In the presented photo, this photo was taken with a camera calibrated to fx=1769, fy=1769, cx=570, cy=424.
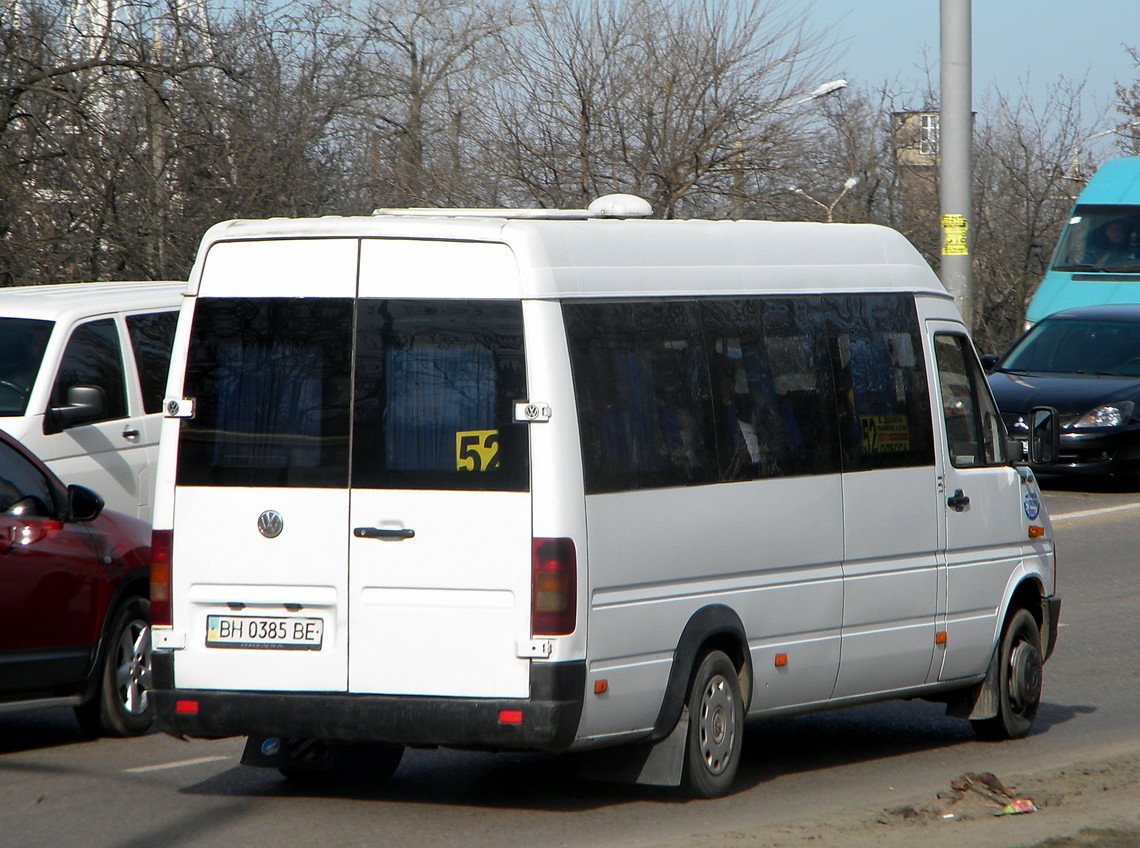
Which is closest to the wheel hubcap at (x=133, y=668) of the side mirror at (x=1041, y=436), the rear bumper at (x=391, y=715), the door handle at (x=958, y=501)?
the rear bumper at (x=391, y=715)

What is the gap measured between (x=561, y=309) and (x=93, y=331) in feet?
17.0

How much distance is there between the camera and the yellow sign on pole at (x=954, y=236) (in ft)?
60.7

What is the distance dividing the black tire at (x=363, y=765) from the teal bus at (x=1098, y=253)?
55.7 ft

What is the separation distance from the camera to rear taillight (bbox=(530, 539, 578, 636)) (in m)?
6.15

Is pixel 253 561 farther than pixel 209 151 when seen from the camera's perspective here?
No

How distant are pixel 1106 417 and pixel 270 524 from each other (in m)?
14.0

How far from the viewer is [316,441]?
21.3 feet

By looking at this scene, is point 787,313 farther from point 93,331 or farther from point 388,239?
point 93,331

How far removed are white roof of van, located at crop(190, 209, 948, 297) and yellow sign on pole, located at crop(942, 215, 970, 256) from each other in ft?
34.8

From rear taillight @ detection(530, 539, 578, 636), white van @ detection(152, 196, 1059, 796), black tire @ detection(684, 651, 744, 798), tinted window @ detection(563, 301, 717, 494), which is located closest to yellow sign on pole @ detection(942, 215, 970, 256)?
white van @ detection(152, 196, 1059, 796)

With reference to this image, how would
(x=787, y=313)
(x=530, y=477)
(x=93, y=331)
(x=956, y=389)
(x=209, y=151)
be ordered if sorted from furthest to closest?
(x=209, y=151) < (x=93, y=331) < (x=956, y=389) < (x=787, y=313) < (x=530, y=477)

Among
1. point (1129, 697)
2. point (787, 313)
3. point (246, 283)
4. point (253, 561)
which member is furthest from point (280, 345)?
point (1129, 697)

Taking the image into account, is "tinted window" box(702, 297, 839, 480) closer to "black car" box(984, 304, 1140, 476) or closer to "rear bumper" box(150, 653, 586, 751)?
"rear bumper" box(150, 653, 586, 751)

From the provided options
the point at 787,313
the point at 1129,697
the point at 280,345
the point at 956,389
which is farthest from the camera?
the point at 1129,697
